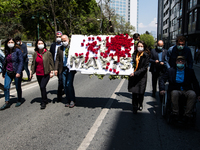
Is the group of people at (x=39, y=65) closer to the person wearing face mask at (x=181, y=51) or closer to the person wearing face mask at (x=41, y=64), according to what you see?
the person wearing face mask at (x=41, y=64)

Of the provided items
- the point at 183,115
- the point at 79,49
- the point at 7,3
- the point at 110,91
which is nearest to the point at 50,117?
the point at 79,49

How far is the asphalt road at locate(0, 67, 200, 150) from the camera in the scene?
3.69 m

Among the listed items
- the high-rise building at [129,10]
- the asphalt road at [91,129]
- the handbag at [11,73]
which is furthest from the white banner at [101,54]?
the high-rise building at [129,10]

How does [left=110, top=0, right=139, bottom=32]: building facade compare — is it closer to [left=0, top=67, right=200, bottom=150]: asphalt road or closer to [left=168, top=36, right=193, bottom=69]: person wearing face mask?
[left=168, top=36, right=193, bottom=69]: person wearing face mask

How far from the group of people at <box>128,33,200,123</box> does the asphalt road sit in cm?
46

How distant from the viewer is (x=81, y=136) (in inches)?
159

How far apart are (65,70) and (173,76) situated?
294 cm

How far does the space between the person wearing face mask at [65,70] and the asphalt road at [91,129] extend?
13.8 inches

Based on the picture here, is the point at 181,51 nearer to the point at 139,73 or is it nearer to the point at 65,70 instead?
the point at 139,73

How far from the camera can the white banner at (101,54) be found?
531 cm

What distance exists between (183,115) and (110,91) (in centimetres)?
418

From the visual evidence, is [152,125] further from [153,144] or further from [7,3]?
[7,3]

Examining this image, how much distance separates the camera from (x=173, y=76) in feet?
15.6

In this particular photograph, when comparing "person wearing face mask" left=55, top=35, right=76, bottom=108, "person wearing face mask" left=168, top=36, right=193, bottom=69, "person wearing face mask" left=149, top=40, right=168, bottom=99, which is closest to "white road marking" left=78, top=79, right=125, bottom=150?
"person wearing face mask" left=55, top=35, right=76, bottom=108
